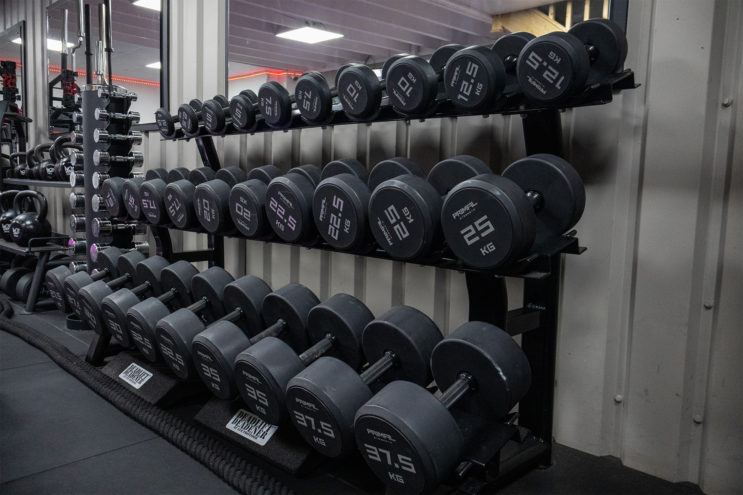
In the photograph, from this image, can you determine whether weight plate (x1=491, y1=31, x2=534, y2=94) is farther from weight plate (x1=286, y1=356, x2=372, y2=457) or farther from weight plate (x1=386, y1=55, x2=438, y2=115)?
weight plate (x1=286, y1=356, x2=372, y2=457)

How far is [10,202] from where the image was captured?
11.9 ft

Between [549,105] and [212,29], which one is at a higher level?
[212,29]

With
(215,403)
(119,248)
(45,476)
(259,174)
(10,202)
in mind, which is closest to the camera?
(45,476)

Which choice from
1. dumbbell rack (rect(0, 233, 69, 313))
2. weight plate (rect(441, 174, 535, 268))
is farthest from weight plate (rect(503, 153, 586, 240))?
dumbbell rack (rect(0, 233, 69, 313))

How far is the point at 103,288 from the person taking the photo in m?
2.12

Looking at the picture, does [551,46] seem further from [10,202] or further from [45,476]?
[10,202]

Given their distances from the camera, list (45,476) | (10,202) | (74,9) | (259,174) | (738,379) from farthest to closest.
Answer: (74,9)
(10,202)
(259,174)
(45,476)
(738,379)

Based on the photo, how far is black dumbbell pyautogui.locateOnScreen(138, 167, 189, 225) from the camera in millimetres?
2016

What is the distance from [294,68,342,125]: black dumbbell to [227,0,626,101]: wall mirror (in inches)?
57.4

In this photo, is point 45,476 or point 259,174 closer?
point 45,476

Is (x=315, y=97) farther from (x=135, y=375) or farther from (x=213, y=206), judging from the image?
(x=135, y=375)

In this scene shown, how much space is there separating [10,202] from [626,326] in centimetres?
388

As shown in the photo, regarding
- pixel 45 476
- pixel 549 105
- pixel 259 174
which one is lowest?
pixel 45 476

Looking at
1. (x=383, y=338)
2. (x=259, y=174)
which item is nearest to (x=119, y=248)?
(x=259, y=174)
